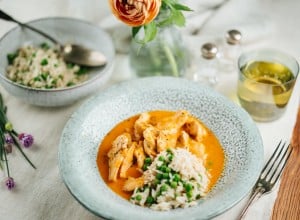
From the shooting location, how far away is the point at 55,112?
8.34 feet

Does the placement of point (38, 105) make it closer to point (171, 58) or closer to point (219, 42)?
point (171, 58)

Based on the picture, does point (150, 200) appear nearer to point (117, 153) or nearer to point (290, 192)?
point (117, 153)

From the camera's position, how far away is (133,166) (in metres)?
2.13

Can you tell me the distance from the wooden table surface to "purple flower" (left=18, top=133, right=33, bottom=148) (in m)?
1.14

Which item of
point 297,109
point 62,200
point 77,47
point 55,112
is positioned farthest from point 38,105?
point 297,109

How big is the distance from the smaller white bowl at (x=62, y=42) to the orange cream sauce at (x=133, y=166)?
28 centimetres

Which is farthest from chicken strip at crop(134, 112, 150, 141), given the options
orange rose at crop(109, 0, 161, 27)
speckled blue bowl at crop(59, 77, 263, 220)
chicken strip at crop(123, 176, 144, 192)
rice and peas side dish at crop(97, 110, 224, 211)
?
orange rose at crop(109, 0, 161, 27)

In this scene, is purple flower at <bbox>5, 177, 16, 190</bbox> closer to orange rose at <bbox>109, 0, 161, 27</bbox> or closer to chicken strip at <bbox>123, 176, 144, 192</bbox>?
chicken strip at <bbox>123, 176, 144, 192</bbox>

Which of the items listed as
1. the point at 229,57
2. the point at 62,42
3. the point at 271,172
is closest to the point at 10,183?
the point at 62,42

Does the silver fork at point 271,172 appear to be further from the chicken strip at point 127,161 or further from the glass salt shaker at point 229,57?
the glass salt shaker at point 229,57

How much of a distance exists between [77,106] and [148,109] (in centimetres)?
40

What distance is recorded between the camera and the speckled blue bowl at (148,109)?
184 centimetres

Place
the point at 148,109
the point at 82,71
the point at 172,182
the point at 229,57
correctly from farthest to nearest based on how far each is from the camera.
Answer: the point at 229,57, the point at 82,71, the point at 148,109, the point at 172,182

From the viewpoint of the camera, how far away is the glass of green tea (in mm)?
2379
